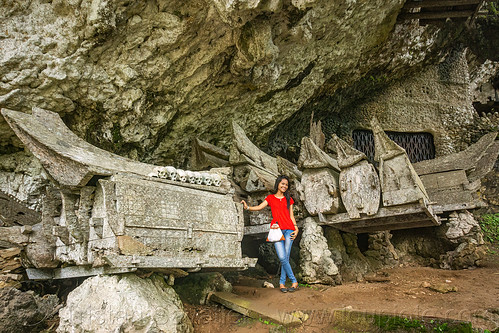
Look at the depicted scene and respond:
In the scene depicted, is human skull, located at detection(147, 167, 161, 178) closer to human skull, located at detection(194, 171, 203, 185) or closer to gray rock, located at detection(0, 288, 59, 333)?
human skull, located at detection(194, 171, 203, 185)

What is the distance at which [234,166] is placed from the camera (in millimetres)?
8281

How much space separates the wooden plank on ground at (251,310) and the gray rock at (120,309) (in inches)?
38.0

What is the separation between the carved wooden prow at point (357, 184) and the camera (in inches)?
265

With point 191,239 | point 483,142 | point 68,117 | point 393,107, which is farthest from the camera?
point 393,107

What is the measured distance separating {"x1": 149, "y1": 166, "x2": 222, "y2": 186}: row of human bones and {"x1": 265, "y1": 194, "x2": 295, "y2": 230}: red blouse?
105 centimetres

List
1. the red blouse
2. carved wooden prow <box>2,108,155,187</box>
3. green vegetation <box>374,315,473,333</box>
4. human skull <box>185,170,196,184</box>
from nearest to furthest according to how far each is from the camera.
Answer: green vegetation <box>374,315,473,333</box> → carved wooden prow <box>2,108,155,187</box> → human skull <box>185,170,196,184</box> → the red blouse

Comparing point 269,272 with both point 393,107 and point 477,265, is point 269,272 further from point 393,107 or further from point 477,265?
point 393,107

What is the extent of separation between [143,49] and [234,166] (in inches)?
121

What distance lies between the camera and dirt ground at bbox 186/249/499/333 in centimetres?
488

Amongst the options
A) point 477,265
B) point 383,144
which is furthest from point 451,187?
point 383,144

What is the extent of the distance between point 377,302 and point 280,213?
205 centimetres

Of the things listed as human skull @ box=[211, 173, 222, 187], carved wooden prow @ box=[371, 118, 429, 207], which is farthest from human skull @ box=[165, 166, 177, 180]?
carved wooden prow @ box=[371, 118, 429, 207]

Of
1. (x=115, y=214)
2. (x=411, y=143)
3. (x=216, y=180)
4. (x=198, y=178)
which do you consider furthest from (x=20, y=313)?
(x=411, y=143)

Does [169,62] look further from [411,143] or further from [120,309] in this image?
[411,143]
